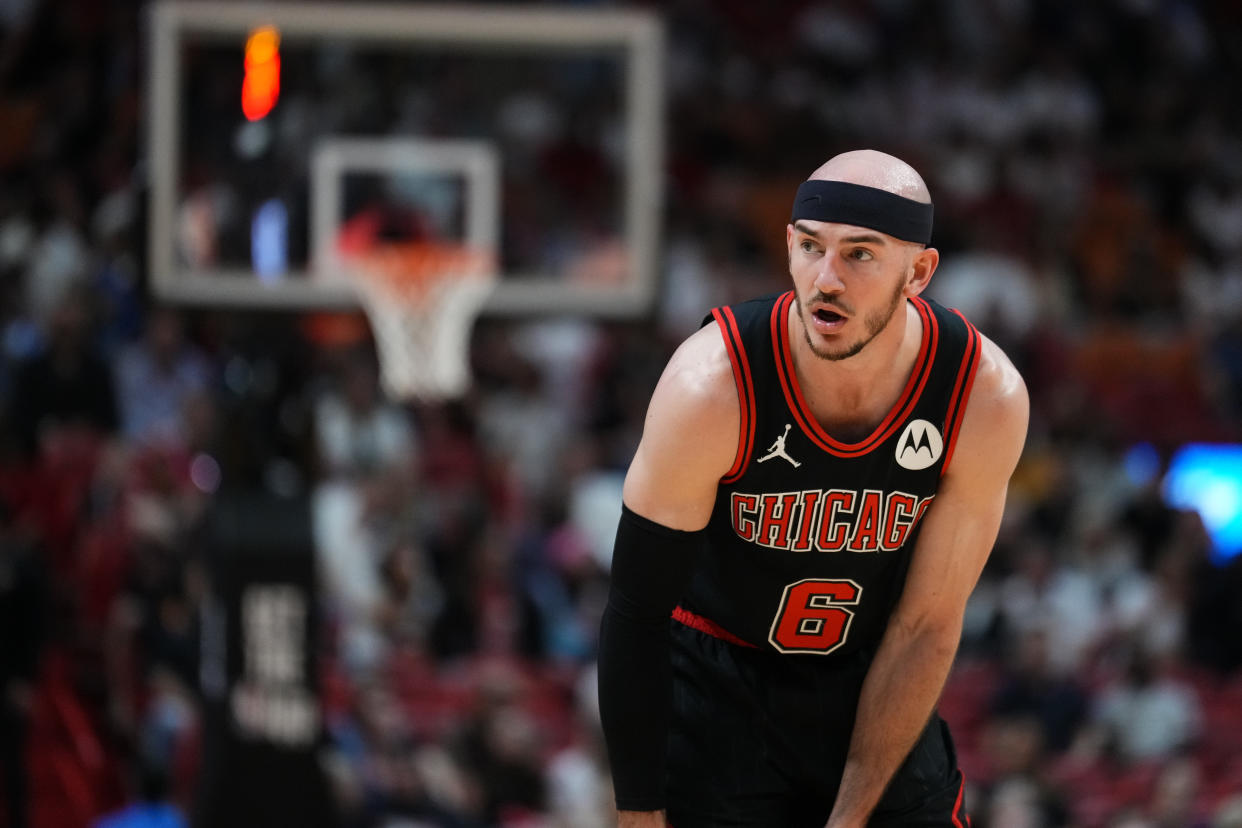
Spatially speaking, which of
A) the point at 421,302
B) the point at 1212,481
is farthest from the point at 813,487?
the point at 1212,481

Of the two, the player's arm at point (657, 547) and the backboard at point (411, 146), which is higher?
the backboard at point (411, 146)

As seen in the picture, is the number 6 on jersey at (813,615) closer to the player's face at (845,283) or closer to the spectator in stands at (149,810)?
the player's face at (845,283)

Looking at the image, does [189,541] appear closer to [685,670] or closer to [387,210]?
[387,210]

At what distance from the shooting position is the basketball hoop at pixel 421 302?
918 centimetres

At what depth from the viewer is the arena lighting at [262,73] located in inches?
350

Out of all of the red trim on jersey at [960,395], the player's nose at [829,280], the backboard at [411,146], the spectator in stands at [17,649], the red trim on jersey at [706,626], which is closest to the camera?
the player's nose at [829,280]

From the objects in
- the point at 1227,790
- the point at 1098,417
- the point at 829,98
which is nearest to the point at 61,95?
the point at 829,98

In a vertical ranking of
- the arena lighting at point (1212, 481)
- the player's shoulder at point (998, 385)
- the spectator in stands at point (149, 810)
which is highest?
the player's shoulder at point (998, 385)

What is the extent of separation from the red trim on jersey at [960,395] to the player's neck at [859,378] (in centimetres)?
11

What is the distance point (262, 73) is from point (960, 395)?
634 cm

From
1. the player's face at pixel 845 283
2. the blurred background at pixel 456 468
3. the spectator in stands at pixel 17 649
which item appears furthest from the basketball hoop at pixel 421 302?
the player's face at pixel 845 283

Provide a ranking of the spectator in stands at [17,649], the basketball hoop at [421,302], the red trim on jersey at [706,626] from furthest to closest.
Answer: the basketball hoop at [421,302]
the spectator in stands at [17,649]
the red trim on jersey at [706,626]

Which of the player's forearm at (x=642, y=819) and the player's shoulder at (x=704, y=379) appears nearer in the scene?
the player's shoulder at (x=704, y=379)

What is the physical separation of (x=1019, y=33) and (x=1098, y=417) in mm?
5158
